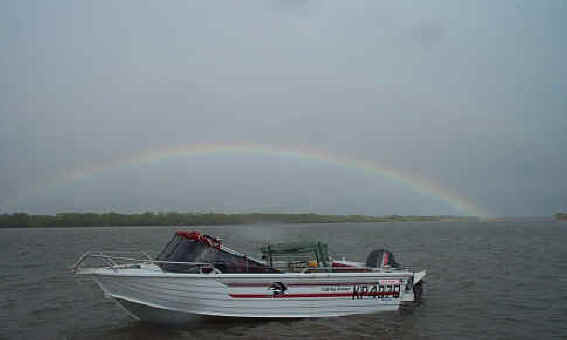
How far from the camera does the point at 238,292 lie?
10.7 m

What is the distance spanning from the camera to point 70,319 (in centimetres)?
1245

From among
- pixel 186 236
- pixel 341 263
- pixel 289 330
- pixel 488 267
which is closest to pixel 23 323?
pixel 186 236

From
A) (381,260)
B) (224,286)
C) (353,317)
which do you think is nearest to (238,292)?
(224,286)

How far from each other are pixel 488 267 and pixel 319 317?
15596 millimetres

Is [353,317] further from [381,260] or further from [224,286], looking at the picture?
[224,286]

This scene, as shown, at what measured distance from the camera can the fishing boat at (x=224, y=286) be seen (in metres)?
10.4

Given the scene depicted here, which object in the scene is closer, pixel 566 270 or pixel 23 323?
pixel 23 323

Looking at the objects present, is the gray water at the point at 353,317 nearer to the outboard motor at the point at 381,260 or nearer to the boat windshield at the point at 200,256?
the boat windshield at the point at 200,256

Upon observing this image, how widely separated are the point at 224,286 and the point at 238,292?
1.26ft

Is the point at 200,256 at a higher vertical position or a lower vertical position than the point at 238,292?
higher

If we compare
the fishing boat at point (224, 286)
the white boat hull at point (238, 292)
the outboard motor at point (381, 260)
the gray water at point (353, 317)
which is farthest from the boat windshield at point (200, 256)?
the outboard motor at point (381, 260)

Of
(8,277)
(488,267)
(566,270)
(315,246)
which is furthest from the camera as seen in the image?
(488,267)

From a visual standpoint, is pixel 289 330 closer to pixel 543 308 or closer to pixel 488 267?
pixel 543 308

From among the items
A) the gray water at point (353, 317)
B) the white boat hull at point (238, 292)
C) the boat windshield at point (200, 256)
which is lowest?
the gray water at point (353, 317)
